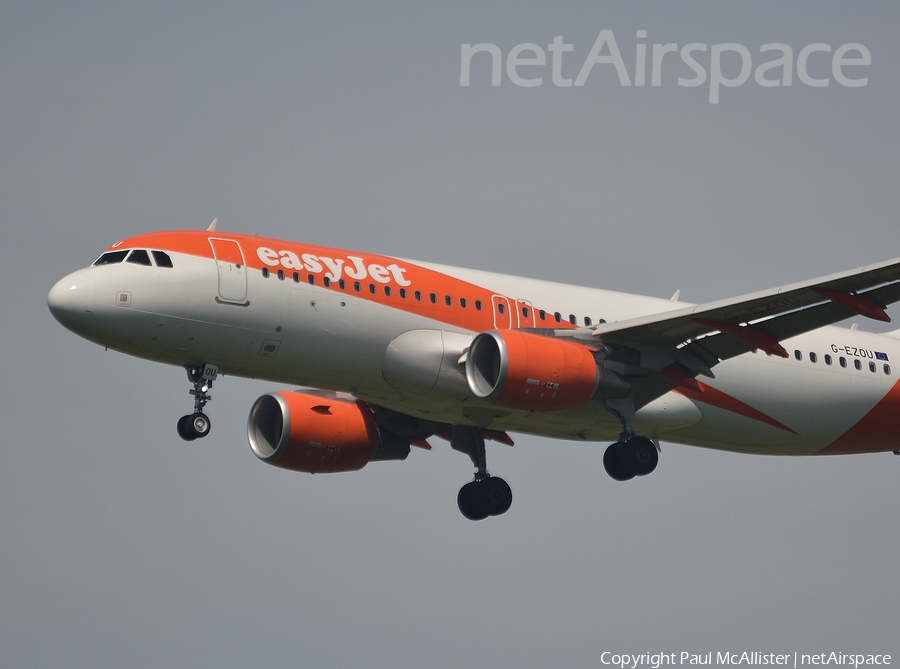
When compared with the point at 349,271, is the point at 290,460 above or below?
below

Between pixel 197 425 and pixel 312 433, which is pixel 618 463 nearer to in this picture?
pixel 312 433

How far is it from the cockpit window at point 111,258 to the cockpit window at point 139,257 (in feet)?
0.65

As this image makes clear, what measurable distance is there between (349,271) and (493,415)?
5.28 metres

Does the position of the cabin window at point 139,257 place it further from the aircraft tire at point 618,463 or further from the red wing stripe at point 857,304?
the red wing stripe at point 857,304

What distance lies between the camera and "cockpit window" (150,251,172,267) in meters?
32.6

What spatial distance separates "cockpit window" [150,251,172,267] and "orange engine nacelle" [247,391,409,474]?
6928 mm

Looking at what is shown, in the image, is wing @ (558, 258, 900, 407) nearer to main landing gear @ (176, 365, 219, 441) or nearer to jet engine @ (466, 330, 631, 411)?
jet engine @ (466, 330, 631, 411)

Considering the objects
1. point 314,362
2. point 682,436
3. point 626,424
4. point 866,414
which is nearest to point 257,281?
point 314,362

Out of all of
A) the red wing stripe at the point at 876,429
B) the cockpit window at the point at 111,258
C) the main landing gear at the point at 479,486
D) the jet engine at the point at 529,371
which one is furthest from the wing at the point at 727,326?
the cockpit window at the point at 111,258

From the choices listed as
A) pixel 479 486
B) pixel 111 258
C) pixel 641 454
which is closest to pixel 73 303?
pixel 111 258

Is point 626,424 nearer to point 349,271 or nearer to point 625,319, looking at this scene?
point 625,319

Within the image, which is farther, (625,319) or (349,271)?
(625,319)

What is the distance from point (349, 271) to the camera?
33.9m

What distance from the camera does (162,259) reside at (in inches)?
1286
